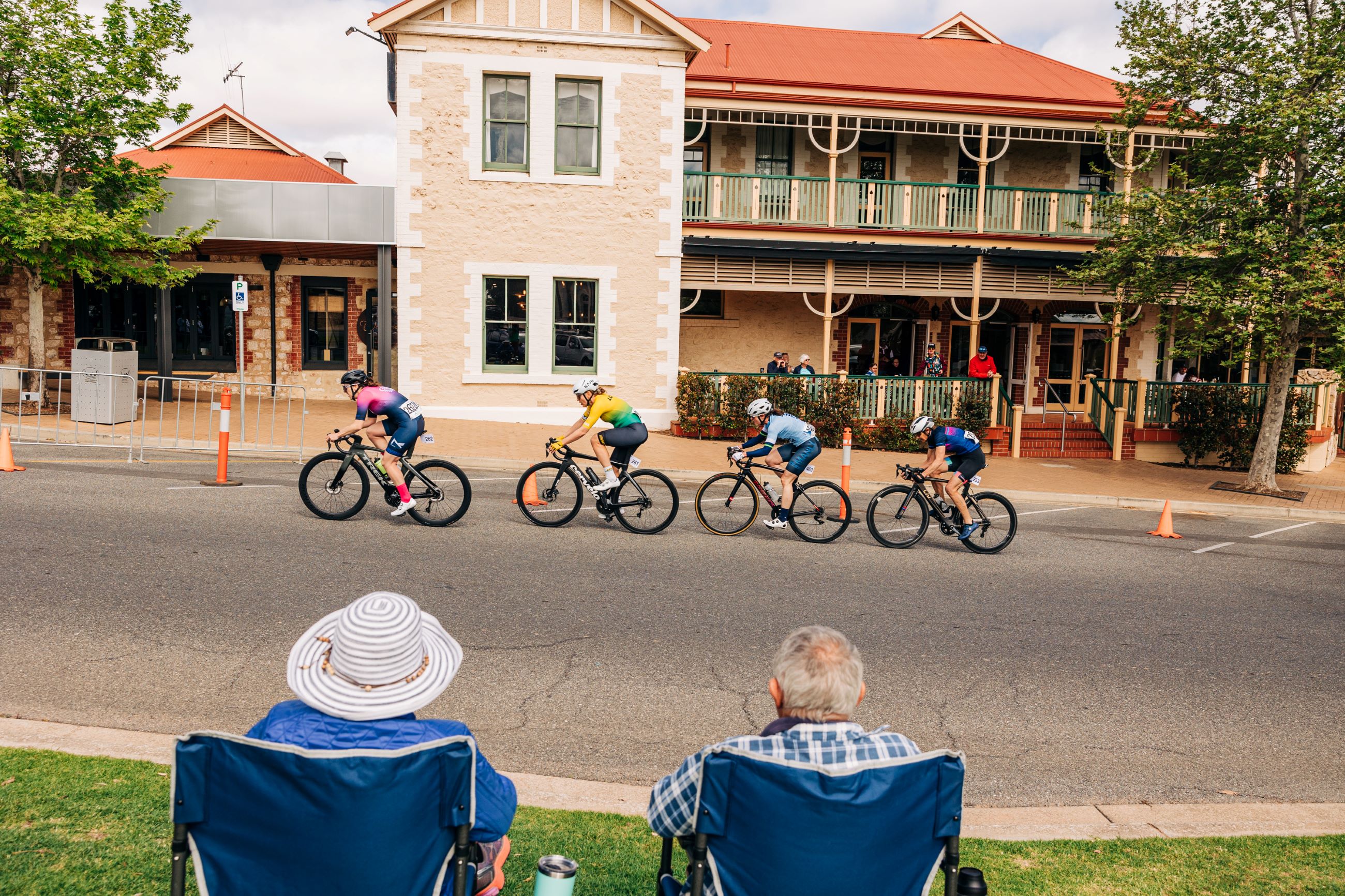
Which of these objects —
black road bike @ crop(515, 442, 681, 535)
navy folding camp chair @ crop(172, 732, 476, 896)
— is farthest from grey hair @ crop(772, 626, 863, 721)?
black road bike @ crop(515, 442, 681, 535)

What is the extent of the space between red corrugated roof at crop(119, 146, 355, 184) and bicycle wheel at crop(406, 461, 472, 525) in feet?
47.8

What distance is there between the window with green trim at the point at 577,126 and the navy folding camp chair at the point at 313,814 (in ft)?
59.7

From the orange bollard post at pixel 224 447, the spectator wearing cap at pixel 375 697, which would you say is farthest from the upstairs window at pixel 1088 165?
the spectator wearing cap at pixel 375 697

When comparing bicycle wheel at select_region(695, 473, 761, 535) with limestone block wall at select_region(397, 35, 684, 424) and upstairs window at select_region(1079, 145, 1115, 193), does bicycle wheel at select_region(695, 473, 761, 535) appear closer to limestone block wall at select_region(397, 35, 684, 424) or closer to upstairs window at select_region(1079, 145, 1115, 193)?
limestone block wall at select_region(397, 35, 684, 424)

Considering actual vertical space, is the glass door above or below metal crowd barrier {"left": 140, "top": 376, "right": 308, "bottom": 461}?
above

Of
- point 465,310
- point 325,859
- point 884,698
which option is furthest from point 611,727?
point 465,310

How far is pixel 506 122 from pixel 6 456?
10.6 meters

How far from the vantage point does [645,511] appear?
35.4ft

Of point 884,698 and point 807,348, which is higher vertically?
point 807,348

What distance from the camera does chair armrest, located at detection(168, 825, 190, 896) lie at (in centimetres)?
255

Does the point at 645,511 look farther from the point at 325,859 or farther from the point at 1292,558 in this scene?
the point at 325,859

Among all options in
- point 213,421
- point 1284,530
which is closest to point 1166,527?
point 1284,530

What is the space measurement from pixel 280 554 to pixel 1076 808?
21.5 feet

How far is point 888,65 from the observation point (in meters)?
24.2
